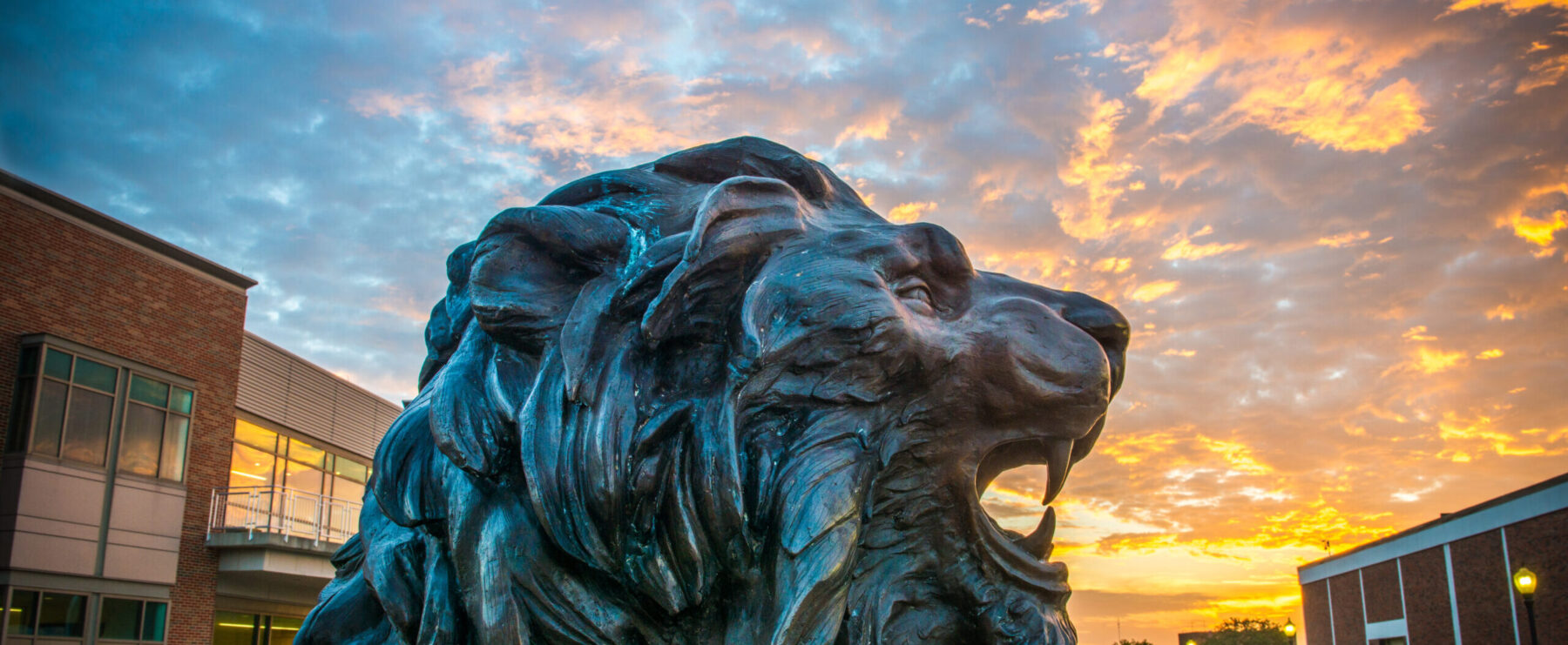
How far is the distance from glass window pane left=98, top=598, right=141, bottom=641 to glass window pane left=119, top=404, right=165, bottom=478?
7.73ft

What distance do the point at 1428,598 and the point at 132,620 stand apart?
1285 inches

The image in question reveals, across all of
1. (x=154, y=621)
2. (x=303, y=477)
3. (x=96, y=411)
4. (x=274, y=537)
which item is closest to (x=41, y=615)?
(x=154, y=621)

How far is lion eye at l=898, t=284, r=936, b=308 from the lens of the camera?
240 centimetres

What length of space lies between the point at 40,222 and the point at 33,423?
144 inches

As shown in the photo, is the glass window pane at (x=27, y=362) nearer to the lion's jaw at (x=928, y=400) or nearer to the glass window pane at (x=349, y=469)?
the glass window pane at (x=349, y=469)

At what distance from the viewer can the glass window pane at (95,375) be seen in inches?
726

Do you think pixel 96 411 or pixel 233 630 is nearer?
pixel 96 411

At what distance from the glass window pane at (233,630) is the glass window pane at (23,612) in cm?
429

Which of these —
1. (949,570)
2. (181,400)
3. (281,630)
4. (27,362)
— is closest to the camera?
(949,570)

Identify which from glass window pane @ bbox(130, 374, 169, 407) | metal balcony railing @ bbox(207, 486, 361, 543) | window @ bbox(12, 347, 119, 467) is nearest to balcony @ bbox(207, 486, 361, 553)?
metal balcony railing @ bbox(207, 486, 361, 543)

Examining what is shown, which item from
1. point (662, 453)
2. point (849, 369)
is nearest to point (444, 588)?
point (662, 453)

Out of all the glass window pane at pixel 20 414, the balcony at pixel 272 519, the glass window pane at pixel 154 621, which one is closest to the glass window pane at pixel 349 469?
the balcony at pixel 272 519

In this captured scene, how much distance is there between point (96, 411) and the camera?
18.7 m

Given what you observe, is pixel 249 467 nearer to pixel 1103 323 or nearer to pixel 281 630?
pixel 281 630
